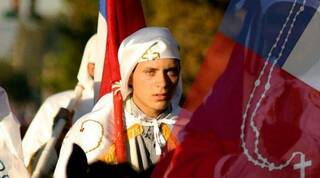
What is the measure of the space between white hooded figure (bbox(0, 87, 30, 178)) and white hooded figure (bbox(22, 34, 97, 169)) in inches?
117

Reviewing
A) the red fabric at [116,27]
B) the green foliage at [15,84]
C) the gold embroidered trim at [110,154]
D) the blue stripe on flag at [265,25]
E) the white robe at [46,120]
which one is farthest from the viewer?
the green foliage at [15,84]

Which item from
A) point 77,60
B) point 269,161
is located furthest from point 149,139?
point 77,60

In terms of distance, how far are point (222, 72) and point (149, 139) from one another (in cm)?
109

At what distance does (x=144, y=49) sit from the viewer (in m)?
5.35

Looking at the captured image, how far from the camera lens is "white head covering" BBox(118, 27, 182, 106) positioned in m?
5.34

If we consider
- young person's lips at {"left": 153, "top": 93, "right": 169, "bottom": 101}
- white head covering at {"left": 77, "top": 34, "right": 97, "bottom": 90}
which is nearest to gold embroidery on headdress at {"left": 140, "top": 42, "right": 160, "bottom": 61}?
young person's lips at {"left": 153, "top": 93, "right": 169, "bottom": 101}

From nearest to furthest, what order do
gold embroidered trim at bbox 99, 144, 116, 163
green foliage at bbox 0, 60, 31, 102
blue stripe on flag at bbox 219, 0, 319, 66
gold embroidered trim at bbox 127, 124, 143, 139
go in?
blue stripe on flag at bbox 219, 0, 319, 66
gold embroidered trim at bbox 99, 144, 116, 163
gold embroidered trim at bbox 127, 124, 143, 139
green foliage at bbox 0, 60, 31, 102

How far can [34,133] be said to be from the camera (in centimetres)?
920

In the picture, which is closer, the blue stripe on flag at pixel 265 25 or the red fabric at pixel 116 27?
the blue stripe on flag at pixel 265 25

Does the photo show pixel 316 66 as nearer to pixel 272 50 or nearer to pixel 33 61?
pixel 272 50

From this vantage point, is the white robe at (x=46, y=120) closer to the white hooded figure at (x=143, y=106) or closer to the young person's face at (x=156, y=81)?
→ the white hooded figure at (x=143, y=106)

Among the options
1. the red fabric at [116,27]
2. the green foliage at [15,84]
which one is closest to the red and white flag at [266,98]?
the red fabric at [116,27]

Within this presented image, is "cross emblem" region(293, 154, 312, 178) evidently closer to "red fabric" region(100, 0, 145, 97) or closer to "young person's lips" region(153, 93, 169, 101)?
"young person's lips" region(153, 93, 169, 101)

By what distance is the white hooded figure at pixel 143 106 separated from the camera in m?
5.31
